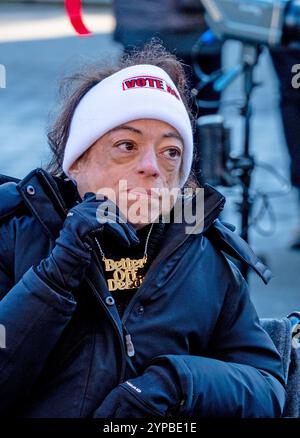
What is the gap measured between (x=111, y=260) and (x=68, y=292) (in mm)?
249

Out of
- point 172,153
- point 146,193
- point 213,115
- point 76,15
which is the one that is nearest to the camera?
point 146,193

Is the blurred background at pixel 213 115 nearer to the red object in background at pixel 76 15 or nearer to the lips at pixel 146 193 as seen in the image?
the red object in background at pixel 76 15

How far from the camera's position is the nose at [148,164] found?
2447 mm

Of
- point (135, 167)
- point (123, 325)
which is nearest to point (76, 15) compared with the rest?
point (135, 167)

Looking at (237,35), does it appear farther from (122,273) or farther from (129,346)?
(129,346)

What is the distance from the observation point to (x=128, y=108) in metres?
2.52

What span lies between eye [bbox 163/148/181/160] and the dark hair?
0.22 meters

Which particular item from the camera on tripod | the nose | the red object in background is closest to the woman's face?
the nose

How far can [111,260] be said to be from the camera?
2412mm

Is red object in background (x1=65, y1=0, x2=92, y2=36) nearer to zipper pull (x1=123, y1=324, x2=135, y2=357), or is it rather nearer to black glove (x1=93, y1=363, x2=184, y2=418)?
zipper pull (x1=123, y1=324, x2=135, y2=357)

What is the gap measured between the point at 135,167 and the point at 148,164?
0.03 m

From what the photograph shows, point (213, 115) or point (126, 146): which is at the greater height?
point (126, 146)

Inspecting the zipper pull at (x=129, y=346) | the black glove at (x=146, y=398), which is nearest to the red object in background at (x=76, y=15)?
the zipper pull at (x=129, y=346)
